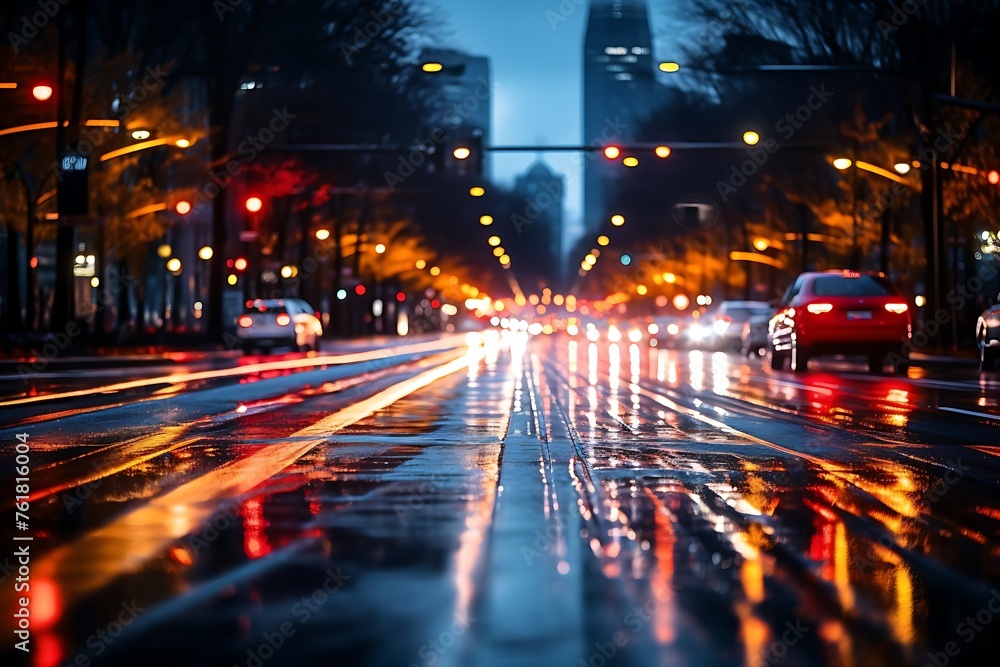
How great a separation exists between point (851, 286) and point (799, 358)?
6.32 ft

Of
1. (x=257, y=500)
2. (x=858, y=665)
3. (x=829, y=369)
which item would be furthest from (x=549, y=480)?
(x=829, y=369)

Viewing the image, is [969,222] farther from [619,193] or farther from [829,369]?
[619,193]

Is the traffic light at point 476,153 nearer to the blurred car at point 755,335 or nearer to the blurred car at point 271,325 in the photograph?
the blurred car at point 271,325

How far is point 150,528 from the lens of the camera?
29.8 feet

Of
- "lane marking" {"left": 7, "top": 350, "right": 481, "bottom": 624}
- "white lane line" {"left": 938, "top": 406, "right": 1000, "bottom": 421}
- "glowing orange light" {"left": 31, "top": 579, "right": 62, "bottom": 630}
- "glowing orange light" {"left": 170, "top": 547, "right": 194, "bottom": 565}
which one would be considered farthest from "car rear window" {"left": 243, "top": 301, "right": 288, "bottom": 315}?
"glowing orange light" {"left": 31, "top": 579, "right": 62, "bottom": 630}

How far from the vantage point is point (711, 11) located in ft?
172

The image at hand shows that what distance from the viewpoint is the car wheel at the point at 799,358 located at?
1294 inches

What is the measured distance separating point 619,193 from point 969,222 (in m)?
55.3

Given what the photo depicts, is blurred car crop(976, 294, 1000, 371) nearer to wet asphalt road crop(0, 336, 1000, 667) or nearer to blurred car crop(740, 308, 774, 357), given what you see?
wet asphalt road crop(0, 336, 1000, 667)

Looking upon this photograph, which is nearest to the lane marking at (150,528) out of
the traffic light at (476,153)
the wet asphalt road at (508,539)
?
the wet asphalt road at (508,539)

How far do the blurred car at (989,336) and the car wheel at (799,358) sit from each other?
3.74 meters

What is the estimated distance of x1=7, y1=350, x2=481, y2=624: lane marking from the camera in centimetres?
753

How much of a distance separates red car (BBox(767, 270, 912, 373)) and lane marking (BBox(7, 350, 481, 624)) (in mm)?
18715

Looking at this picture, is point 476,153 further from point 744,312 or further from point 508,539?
point 508,539
